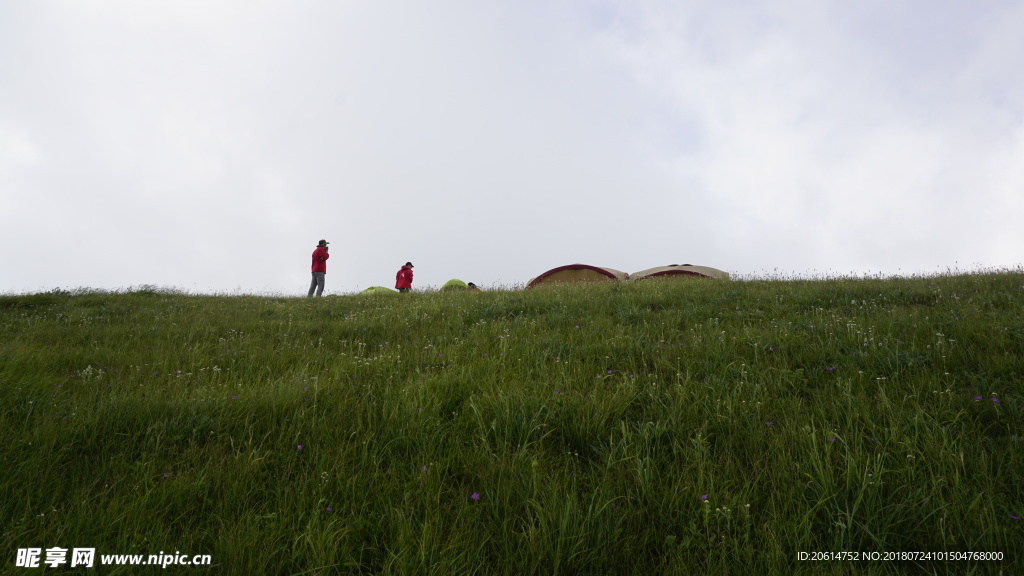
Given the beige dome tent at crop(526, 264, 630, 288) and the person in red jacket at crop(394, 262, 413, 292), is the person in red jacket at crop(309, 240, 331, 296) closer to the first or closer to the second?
the person in red jacket at crop(394, 262, 413, 292)

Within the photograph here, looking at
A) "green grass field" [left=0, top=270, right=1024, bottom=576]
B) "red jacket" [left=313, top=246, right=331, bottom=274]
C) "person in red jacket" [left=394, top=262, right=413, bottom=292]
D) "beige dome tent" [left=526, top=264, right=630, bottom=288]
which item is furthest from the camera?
"person in red jacket" [left=394, top=262, right=413, bottom=292]

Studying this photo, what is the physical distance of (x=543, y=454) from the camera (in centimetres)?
246

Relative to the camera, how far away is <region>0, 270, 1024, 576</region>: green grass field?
174 cm

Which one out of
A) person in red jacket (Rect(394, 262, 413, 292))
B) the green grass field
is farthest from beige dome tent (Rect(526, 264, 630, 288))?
the green grass field

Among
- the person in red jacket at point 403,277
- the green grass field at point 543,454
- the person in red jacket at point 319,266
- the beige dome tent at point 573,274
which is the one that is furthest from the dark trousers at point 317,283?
the green grass field at point 543,454

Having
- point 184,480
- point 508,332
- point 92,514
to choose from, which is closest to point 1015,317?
point 508,332

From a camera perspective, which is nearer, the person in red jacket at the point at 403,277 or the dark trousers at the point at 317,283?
the dark trousers at the point at 317,283

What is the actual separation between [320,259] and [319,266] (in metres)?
0.36

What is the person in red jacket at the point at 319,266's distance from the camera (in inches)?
792

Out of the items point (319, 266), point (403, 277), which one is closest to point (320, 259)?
point (319, 266)

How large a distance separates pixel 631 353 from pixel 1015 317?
430 centimetres

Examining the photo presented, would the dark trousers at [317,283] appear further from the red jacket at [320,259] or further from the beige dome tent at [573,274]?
the beige dome tent at [573,274]

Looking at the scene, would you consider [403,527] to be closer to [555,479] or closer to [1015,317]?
[555,479]

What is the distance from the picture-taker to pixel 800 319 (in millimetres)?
5223
